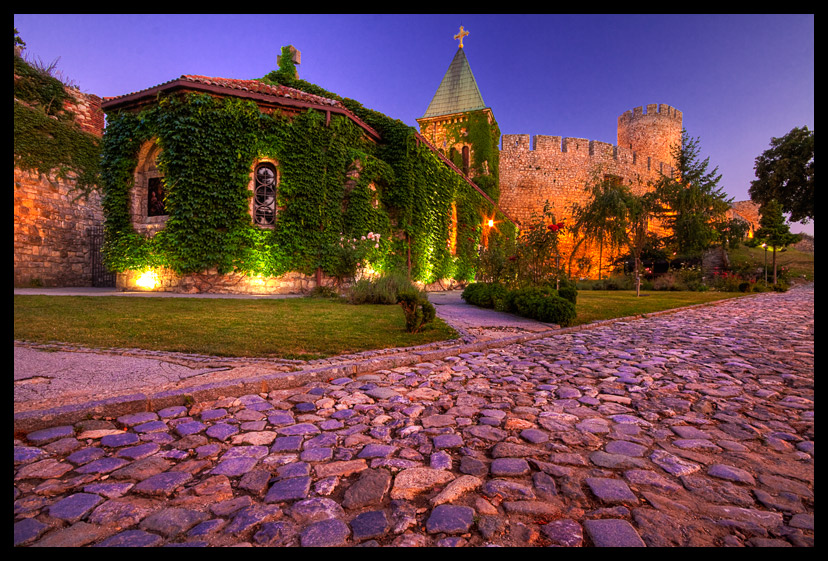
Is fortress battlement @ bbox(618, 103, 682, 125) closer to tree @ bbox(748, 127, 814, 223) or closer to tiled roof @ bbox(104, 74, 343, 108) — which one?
tree @ bbox(748, 127, 814, 223)

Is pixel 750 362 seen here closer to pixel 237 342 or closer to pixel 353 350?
pixel 353 350

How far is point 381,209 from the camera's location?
1356cm

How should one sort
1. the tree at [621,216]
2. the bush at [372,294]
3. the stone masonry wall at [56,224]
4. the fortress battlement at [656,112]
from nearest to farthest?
the bush at [372,294]
the stone masonry wall at [56,224]
the tree at [621,216]
the fortress battlement at [656,112]

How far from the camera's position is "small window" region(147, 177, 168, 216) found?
462 inches

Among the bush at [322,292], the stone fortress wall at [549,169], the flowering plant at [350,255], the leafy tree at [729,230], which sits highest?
the stone fortress wall at [549,169]

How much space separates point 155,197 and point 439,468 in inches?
528

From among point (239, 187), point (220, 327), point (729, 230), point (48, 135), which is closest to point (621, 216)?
point (729, 230)

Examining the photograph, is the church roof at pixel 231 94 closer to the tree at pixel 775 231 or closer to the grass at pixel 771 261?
the tree at pixel 775 231

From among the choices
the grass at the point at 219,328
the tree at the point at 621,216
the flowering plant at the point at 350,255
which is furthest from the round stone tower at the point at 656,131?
the grass at the point at 219,328

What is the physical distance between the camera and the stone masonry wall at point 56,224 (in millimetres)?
12594

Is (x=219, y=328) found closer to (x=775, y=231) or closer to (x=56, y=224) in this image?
(x=56, y=224)

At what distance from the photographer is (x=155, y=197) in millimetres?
11859

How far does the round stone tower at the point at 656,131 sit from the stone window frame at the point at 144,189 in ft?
121
